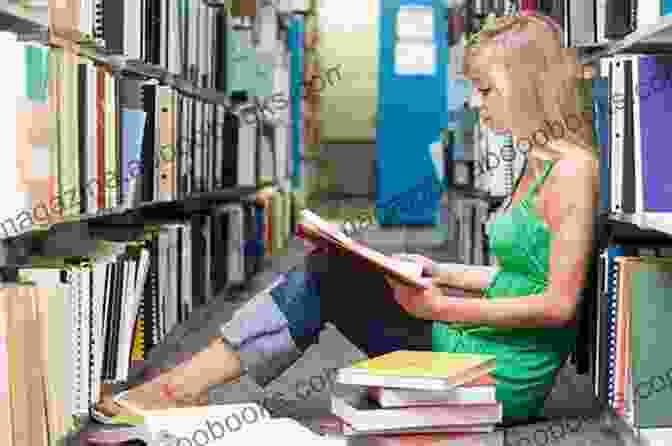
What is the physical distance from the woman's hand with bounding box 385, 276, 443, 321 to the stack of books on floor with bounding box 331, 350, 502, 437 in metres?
0.25

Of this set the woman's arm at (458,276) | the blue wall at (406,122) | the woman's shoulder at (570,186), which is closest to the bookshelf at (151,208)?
the woman's arm at (458,276)

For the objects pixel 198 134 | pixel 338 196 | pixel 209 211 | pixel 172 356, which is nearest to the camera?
pixel 172 356

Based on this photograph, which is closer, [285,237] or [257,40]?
[257,40]

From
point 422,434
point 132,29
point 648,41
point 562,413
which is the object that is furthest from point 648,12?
point 132,29

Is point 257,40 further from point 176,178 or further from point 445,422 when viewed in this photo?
point 445,422

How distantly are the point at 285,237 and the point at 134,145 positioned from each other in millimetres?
4365

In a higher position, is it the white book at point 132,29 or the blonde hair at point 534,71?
the white book at point 132,29

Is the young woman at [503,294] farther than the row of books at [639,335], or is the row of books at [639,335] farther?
the young woman at [503,294]

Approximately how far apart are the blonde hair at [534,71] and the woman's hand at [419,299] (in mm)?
364

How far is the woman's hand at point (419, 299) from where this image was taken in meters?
2.08

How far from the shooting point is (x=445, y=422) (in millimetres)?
1805

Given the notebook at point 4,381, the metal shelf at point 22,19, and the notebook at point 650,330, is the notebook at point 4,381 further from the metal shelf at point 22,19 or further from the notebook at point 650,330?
the notebook at point 650,330

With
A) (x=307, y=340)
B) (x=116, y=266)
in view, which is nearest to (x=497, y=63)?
(x=307, y=340)

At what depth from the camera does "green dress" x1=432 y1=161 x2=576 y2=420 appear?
2.19 meters
